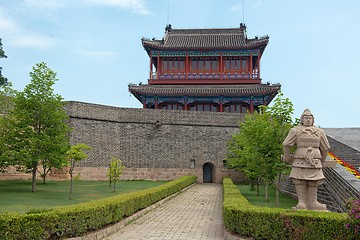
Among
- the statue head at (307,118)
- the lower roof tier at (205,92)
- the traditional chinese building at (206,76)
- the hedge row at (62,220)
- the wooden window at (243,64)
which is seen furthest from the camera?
the wooden window at (243,64)

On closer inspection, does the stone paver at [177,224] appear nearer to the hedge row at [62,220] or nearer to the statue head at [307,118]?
the hedge row at [62,220]

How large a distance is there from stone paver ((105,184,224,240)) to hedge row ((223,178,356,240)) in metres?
1.28

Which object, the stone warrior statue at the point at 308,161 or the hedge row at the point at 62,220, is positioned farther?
the stone warrior statue at the point at 308,161

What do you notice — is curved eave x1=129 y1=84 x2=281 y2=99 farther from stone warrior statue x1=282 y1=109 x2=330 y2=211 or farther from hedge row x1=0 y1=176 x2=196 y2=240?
stone warrior statue x1=282 y1=109 x2=330 y2=211

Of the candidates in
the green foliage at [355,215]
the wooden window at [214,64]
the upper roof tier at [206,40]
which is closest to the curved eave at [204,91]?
the wooden window at [214,64]

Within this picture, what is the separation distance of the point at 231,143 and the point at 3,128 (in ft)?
51.1

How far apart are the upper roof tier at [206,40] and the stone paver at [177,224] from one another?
73.5 feet

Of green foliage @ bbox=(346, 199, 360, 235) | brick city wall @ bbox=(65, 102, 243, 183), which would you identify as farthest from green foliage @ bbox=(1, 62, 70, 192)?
green foliage @ bbox=(346, 199, 360, 235)

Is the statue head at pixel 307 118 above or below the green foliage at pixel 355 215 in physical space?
above

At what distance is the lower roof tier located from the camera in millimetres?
32906

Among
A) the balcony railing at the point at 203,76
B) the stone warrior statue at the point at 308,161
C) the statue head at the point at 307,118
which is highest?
the balcony railing at the point at 203,76

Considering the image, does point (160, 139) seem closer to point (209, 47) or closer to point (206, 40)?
point (209, 47)

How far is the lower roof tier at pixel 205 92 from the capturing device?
32.9m

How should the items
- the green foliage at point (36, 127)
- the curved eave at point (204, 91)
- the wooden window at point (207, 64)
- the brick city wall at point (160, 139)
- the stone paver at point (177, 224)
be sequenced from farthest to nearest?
the wooden window at point (207, 64) → the curved eave at point (204, 91) → the brick city wall at point (160, 139) → the green foliage at point (36, 127) → the stone paver at point (177, 224)
